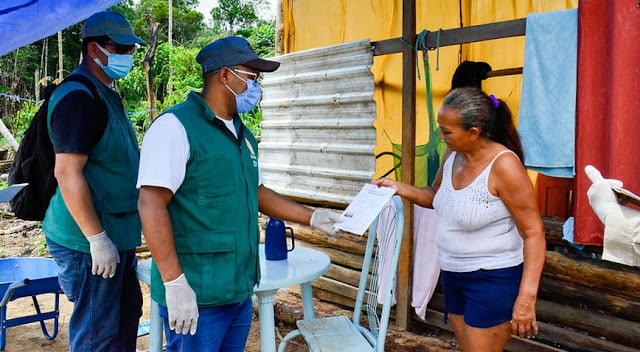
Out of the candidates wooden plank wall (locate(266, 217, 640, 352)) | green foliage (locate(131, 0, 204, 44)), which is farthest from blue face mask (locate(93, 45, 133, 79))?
green foliage (locate(131, 0, 204, 44))

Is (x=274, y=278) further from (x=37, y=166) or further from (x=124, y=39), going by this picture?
(x=124, y=39)

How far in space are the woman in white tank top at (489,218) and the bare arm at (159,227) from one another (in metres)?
1.33

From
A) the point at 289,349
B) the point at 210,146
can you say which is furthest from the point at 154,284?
the point at 289,349

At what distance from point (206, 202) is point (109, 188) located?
952mm

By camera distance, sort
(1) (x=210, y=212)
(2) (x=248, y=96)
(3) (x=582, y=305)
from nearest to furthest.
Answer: (1) (x=210, y=212) → (2) (x=248, y=96) → (3) (x=582, y=305)

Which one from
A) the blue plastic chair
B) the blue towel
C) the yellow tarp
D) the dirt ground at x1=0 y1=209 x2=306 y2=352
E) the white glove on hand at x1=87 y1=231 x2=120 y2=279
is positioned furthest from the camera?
the dirt ground at x1=0 y1=209 x2=306 y2=352

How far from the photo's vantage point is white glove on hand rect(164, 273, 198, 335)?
1.99m

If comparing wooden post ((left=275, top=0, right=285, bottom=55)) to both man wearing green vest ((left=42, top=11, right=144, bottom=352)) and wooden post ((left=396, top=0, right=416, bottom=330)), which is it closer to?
wooden post ((left=396, top=0, right=416, bottom=330))

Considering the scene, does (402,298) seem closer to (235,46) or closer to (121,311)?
(121,311)

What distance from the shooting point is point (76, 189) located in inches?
99.0

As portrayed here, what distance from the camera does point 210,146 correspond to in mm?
2039

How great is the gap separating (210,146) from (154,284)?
0.64 meters

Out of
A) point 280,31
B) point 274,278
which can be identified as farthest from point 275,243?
point 280,31

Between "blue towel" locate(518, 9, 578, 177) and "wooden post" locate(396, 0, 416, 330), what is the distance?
2.97 ft
